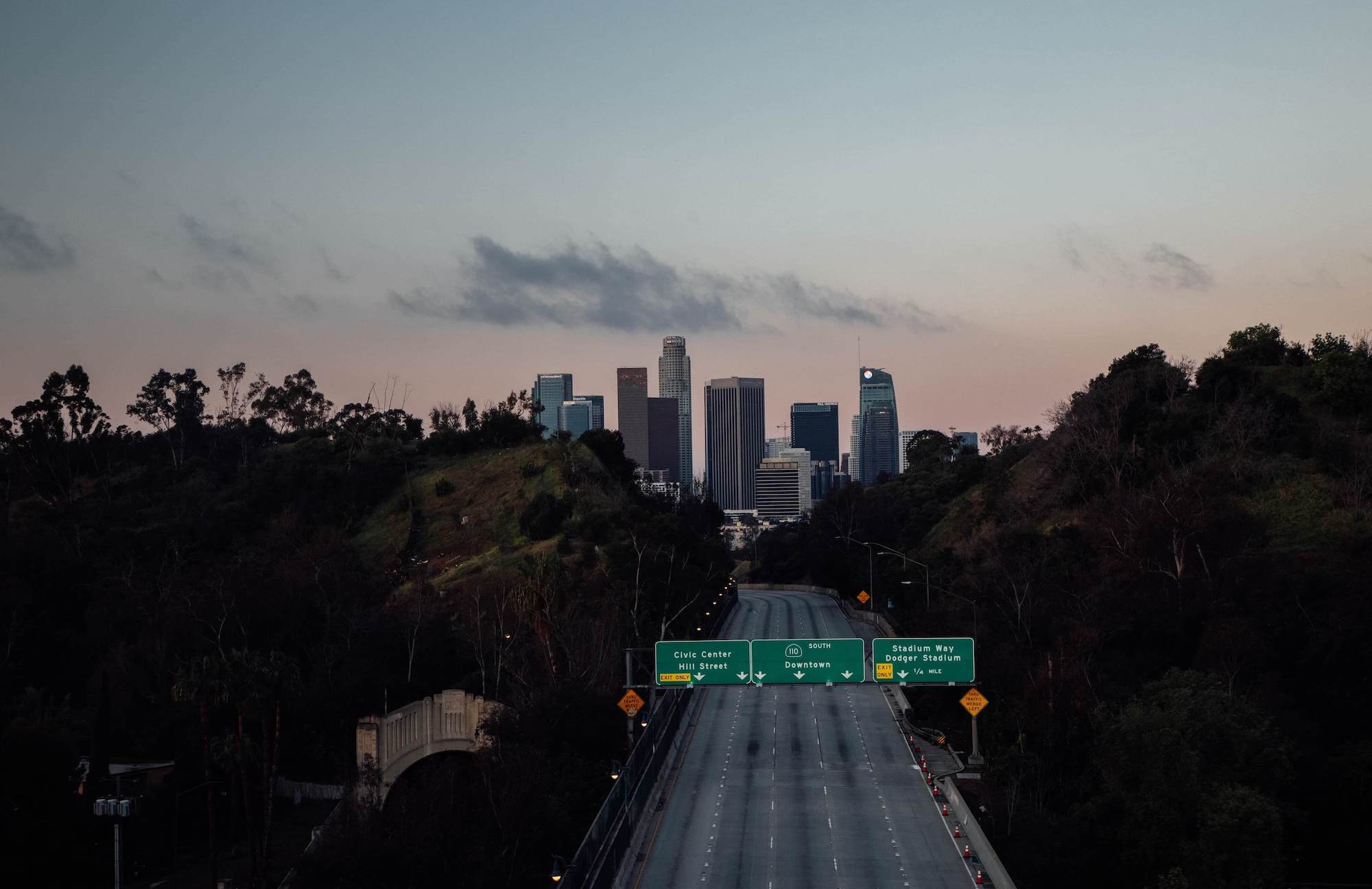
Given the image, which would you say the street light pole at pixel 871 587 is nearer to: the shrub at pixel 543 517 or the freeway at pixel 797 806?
the shrub at pixel 543 517

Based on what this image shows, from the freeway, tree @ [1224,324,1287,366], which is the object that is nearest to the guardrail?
the freeway

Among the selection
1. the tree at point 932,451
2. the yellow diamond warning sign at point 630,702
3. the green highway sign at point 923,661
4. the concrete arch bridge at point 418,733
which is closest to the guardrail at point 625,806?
the yellow diamond warning sign at point 630,702

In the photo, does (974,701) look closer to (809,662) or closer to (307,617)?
(809,662)

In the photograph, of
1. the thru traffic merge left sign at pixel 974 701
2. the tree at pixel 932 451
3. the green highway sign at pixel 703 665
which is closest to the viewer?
the green highway sign at pixel 703 665

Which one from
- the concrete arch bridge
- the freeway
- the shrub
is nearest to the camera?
the freeway

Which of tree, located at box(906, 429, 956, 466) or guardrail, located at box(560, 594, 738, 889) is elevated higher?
tree, located at box(906, 429, 956, 466)

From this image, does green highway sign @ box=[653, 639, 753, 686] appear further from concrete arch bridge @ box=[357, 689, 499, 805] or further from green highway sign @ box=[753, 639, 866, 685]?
concrete arch bridge @ box=[357, 689, 499, 805]
